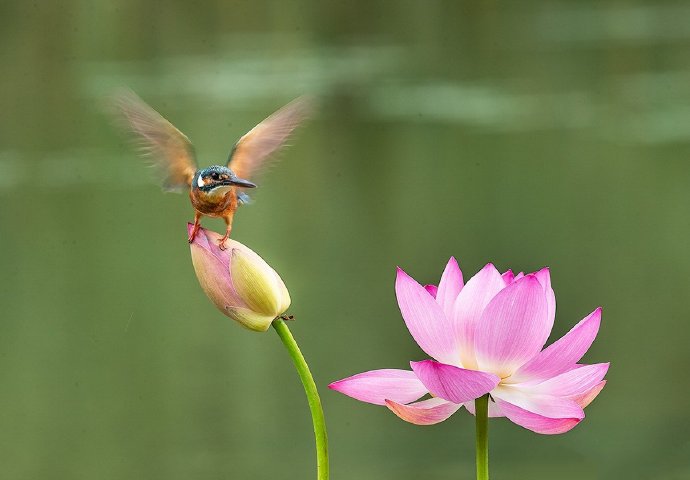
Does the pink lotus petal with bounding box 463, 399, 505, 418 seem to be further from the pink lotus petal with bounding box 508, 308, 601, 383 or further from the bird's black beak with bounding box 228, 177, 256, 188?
the bird's black beak with bounding box 228, 177, 256, 188

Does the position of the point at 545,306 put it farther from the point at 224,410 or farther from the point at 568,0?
the point at 568,0

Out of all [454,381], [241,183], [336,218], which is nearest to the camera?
[454,381]

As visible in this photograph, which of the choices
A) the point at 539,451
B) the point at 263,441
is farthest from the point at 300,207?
the point at 539,451

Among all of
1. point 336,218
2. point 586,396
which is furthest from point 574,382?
point 336,218

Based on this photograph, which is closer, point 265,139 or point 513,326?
point 513,326

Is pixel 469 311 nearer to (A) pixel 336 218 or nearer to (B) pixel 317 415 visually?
(B) pixel 317 415

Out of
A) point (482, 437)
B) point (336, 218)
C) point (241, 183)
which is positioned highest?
point (336, 218)
